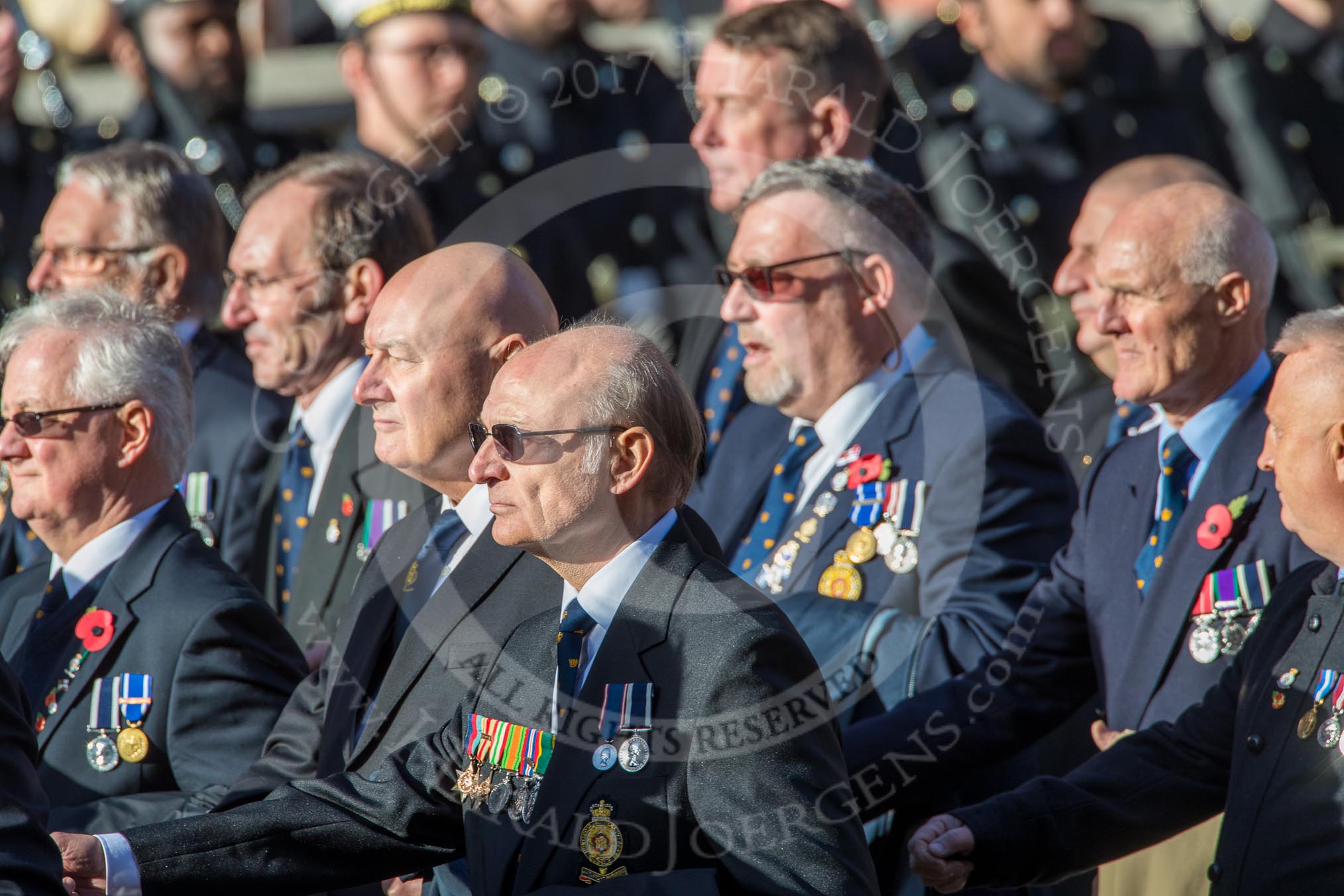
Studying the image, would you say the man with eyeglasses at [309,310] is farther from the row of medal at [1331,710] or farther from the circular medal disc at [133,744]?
the row of medal at [1331,710]

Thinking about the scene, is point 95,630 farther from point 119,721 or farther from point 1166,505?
point 1166,505

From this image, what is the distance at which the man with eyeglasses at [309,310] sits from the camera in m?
4.89

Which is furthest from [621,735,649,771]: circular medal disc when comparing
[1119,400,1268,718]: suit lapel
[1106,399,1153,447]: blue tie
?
[1106,399,1153,447]: blue tie

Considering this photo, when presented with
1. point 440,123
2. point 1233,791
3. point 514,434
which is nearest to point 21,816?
point 514,434

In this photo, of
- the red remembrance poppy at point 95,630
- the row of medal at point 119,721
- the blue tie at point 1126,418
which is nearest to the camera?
the row of medal at point 119,721

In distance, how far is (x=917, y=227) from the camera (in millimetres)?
4789

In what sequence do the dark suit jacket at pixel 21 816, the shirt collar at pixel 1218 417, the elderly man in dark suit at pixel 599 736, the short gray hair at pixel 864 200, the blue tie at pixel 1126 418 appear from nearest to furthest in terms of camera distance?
the dark suit jacket at pixel 21 816 → the elderly man in dark suit at pixel 599 736 → the shirt collar at pixel 1218 417 → the short gray hair at pixel 864 200 → the blue tie at pixel 1126 418

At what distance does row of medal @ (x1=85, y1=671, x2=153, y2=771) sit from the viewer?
3.72 meters

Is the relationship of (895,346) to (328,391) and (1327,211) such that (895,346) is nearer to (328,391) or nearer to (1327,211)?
(328,391)

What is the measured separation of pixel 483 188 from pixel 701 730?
4.31m

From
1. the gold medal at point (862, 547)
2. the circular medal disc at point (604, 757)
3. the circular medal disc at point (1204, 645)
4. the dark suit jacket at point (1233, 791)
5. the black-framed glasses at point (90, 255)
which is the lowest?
the dark suit jacket at point (1233, 791)

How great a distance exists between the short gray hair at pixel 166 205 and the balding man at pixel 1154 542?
2.66m

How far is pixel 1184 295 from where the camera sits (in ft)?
13.8

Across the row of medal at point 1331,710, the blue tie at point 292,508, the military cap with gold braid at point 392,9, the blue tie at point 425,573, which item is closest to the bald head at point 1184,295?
the row of medal at point 1331,710
